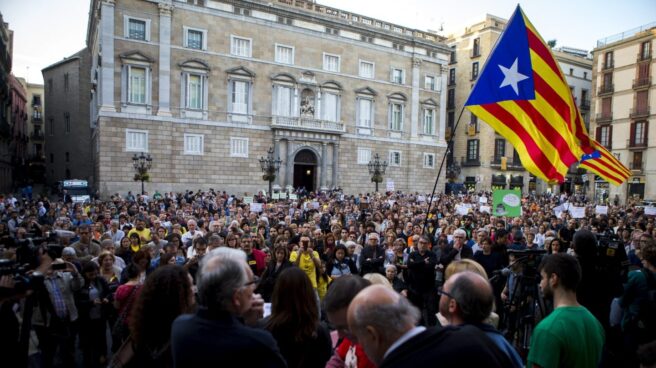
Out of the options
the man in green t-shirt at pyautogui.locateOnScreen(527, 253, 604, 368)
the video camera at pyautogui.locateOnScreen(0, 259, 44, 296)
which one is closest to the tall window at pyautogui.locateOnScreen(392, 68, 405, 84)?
the man in green t-shirt at pyautogui.locateOnScreen(527, 253, 604, 368)

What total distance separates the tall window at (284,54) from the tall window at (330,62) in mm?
2818

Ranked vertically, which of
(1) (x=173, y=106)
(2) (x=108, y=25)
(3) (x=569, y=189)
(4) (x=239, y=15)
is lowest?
(3) (x=569, y=189)

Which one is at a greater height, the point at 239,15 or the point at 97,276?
the point at 239,15

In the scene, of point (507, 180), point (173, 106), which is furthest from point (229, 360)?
point (507, 180)

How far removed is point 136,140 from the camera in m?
25.9

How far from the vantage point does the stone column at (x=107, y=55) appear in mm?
24575

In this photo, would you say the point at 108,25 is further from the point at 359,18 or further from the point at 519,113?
the point at 519,113

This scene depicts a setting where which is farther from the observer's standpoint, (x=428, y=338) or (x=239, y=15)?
(x=239, y=15)

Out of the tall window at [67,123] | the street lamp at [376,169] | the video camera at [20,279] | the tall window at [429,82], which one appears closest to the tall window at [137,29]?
the street lamp at [376,169]

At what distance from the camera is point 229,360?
6.34ft

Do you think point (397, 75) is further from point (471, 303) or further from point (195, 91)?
point (471, 303)

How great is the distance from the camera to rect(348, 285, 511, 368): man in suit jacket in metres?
1.64

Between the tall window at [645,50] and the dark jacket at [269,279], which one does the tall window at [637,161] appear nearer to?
the tall window at [645,50]

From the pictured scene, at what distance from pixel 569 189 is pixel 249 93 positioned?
40.6 meters
